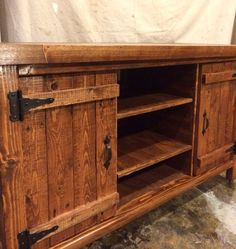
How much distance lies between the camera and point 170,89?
139cm

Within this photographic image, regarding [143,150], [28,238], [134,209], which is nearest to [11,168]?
[28,238]

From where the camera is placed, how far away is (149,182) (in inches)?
52.8

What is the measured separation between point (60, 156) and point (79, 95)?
0.18 m

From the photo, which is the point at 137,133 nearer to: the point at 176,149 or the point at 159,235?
the point at 176,149

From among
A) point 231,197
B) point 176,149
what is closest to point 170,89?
point 176,149

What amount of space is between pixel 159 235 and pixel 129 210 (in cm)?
26

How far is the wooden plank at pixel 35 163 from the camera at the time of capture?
792 millimetres

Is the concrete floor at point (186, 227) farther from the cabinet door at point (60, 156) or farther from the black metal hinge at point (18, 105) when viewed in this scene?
the black metal hinge at point (18, 105)

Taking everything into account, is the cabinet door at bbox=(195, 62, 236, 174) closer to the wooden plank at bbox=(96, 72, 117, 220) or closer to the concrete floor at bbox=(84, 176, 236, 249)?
the concrete floor at bbox=(84, 176, 236, 249)

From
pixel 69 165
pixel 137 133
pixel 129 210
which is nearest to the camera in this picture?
pixel 69 165

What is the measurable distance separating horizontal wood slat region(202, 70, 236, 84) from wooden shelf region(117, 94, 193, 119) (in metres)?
0.11

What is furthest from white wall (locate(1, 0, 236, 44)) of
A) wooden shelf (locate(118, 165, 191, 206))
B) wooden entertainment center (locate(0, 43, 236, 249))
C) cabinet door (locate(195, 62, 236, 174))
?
wooden shelf (locate(118, 165, 191, 206))

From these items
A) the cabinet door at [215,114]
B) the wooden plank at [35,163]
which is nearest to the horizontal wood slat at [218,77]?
the cabinet door at [215,114]

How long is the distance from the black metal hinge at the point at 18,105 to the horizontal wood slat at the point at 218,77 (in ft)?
2.48
